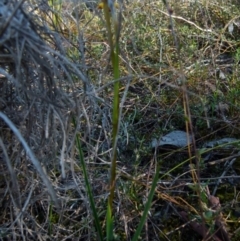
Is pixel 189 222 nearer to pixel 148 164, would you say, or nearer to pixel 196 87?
pixel 148 164

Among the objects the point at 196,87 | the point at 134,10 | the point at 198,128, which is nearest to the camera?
the point at 198,128

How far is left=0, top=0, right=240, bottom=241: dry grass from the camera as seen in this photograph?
1229 mm

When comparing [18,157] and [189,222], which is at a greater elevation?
[18,157]

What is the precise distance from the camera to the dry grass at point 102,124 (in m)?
1.23

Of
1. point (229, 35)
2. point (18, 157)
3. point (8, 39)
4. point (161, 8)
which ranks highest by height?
point (8, 39)

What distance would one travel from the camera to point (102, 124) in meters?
1.73

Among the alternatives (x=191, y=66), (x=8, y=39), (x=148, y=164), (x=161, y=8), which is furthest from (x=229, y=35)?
(x=8, y=39)

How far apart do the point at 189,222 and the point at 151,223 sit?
4.0 inches

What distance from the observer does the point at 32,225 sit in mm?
1487

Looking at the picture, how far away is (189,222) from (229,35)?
4.23 ft

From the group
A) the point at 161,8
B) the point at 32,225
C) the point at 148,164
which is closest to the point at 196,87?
the point at 148,164

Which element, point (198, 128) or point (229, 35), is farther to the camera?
point (229, 35)

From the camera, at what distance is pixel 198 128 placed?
1990 mm

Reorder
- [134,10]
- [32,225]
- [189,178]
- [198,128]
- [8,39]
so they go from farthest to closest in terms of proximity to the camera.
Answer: [134,10] → [198,128] → [189,178] → [32,225] → [8,39]
